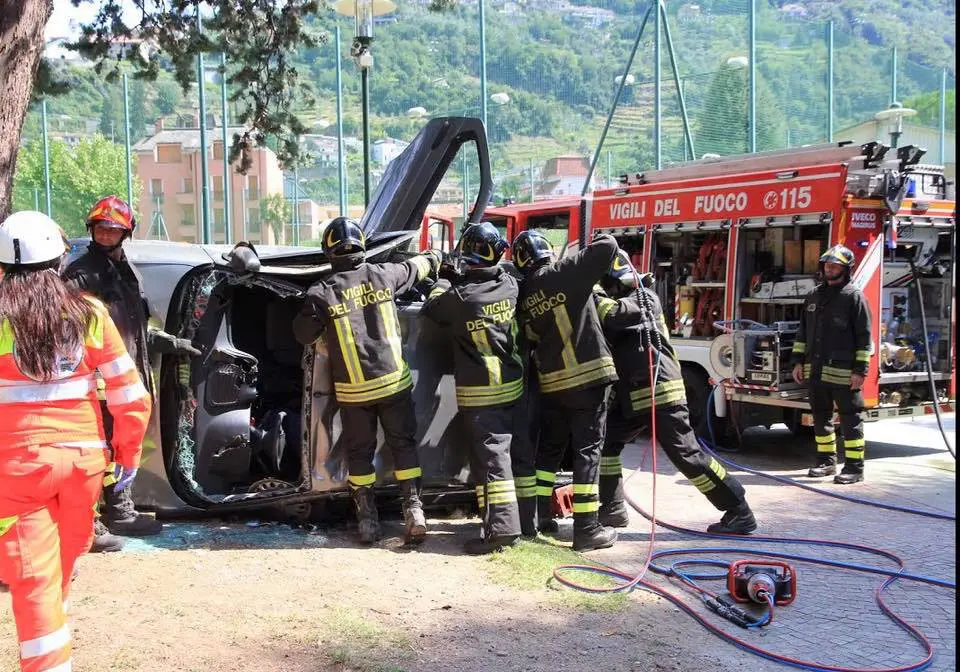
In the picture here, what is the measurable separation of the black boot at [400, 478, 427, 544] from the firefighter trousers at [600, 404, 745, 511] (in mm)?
1281

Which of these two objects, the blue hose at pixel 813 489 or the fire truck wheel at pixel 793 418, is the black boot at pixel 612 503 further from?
the fire truck wheel at pixel 793 418

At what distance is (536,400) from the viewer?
5648mm

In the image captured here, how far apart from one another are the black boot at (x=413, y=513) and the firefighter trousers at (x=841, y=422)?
387 centimetres

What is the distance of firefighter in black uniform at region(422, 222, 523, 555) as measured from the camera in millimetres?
5078

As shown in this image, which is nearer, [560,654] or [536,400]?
[560,654]

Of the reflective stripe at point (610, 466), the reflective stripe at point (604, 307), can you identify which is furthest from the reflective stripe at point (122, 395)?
the reflective stripe at point (610, 466)

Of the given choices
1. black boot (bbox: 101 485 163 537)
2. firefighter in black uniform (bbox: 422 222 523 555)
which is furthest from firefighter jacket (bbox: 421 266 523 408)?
black boot (bbox: 101 485 163 537)

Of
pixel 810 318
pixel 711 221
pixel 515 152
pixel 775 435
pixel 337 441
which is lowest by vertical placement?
pixel 775 435

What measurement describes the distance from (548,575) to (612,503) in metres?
1.22

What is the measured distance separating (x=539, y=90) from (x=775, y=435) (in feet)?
62.7

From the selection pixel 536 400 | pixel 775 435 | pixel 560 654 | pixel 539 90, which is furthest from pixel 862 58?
pixel 560 654

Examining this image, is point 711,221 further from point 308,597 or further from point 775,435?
point 308,597

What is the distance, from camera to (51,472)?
3.04 metres

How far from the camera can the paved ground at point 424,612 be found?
3627 mm
